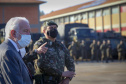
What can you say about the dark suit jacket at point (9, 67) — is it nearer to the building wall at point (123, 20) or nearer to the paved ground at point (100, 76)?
the paved ground at point (100, 76)

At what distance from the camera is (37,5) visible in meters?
37.0

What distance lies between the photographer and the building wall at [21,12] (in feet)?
115

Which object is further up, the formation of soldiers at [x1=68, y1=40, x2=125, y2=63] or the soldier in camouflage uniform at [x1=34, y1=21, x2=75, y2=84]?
the soldier in camouflage uniform at [x1=34, y1=21, x2=75, y2=84]

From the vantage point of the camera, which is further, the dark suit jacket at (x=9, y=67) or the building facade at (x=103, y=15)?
the building facade at (x=103, y=15)

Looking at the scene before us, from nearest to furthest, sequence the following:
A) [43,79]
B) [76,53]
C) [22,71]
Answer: [22,71], [43,79], [76,53]

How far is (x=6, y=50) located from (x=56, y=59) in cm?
198

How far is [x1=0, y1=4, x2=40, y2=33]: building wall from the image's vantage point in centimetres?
3500

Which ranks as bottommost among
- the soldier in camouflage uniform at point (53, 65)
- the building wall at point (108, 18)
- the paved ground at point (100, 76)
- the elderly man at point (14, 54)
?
the paved ground at point (100, 76)

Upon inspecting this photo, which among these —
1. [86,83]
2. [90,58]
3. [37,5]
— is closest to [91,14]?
[37,5]

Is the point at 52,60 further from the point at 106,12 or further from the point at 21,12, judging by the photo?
the point at 106,12

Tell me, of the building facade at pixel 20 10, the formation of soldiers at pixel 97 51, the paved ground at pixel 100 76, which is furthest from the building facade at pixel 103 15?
the paved ground at pixel 100 76

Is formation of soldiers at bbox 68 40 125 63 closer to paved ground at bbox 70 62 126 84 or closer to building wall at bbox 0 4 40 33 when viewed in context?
paved ground at bbox 70 62 126 84

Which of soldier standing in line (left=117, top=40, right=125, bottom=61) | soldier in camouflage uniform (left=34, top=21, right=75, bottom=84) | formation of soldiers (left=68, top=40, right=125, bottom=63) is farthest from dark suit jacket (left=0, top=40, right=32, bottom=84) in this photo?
soldier standing in line (left=117, top=40, right=125, bottom=61)

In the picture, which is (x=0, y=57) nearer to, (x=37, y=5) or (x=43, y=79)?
(x=43, y=79)
